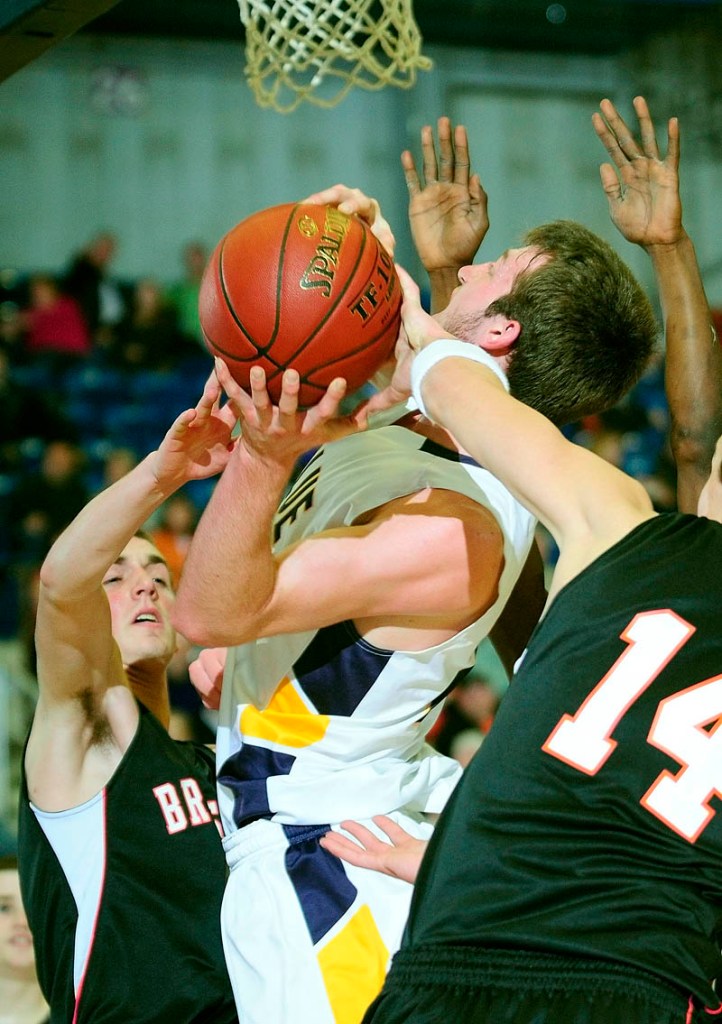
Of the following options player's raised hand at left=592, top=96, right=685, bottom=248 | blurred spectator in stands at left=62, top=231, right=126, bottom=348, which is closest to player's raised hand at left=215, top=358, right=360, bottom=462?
player's raised hand at left=592, top=96, right=685, bottom=248

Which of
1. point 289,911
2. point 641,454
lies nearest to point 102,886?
point 289,911

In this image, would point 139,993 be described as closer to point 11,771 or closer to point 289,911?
point 289,911

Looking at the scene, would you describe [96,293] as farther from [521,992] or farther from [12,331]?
[521,992]

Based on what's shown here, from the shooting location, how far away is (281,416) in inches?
102

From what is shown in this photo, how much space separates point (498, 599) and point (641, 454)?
937 centimetres

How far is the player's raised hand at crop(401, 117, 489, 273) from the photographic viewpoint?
392 centimetres

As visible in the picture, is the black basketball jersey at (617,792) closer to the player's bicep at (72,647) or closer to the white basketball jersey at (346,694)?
the white basketball jersey at (346,694)

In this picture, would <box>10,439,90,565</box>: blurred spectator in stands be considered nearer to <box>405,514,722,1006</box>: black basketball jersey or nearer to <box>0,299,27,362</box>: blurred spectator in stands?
<box>0,299,27,362</box>: blurred spectator in stands

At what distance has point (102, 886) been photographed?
3172 millimetres

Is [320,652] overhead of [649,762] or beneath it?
beneath

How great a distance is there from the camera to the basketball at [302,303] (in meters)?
2.66

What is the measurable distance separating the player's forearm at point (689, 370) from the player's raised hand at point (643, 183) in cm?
7

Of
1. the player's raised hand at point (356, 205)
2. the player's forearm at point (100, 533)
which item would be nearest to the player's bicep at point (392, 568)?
the player's forearm at point (100, 533)

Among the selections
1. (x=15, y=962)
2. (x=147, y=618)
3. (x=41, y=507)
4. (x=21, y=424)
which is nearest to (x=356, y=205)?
(x=147, y=618)
